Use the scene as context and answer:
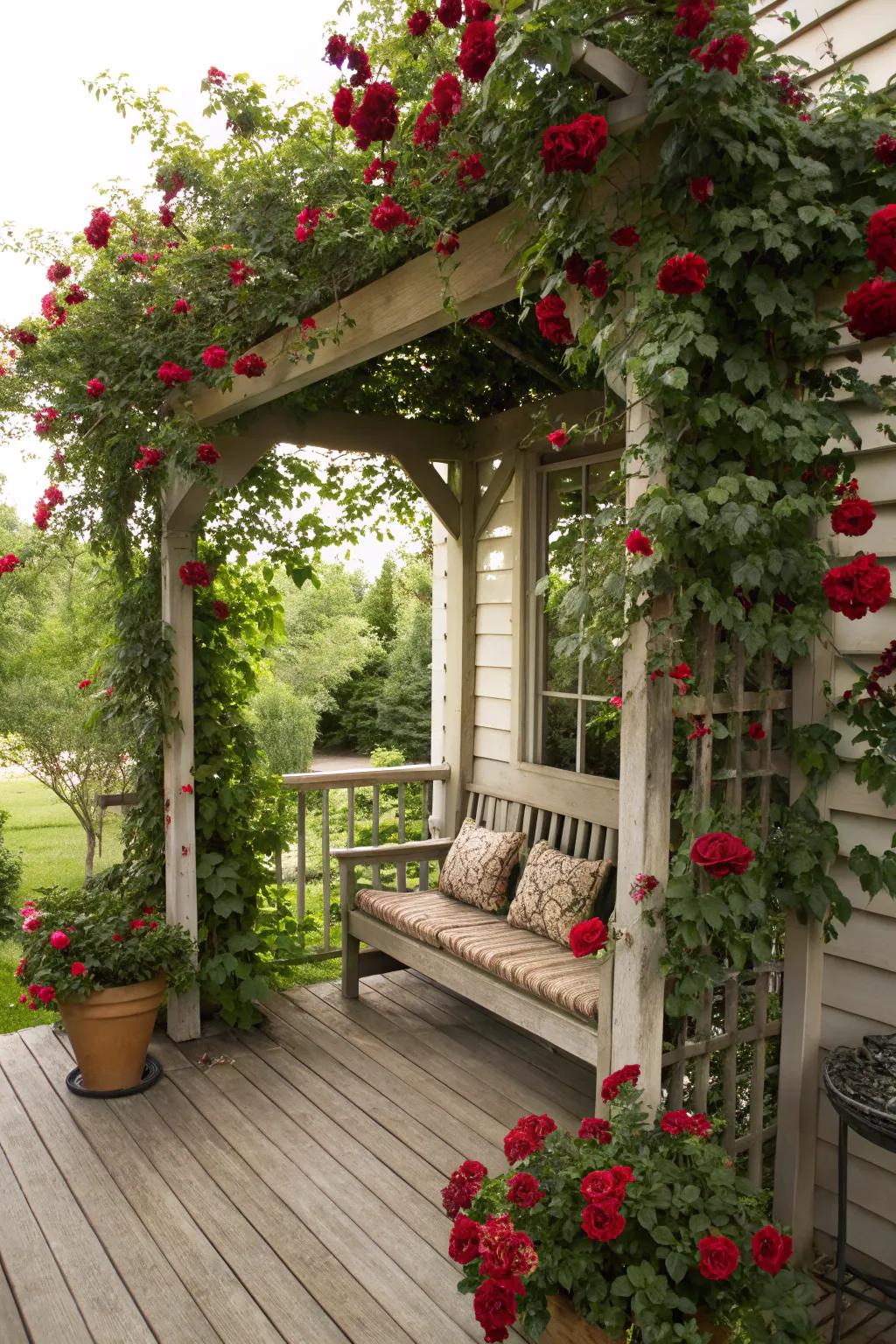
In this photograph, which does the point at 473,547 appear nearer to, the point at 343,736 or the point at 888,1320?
the point at 888,1320

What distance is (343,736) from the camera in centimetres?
1395

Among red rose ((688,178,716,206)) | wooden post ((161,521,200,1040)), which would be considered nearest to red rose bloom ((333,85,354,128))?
red rose ((688,178,716,206))

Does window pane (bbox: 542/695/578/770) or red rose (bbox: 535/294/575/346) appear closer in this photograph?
red rose (bbox: 535/294/575/346)

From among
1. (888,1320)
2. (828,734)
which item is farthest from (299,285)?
(888,1320)

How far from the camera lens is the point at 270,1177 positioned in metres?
2.88

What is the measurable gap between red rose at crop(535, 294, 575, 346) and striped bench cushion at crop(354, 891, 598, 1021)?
1.81 m

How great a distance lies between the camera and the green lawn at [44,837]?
845 cm

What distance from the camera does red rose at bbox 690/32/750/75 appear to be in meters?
1.74

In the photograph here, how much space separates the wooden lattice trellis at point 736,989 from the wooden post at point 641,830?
0.08 meters

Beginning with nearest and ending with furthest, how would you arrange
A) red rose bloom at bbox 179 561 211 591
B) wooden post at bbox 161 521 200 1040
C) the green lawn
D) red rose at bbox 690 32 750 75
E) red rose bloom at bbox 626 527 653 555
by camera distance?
red rose at bbox 690 32 750 75, red rose bloom at bbox 626 527 653 555, red rose bloom at bbox 179 561 211 591, wooden post at bbox 161 521 200 1040, the green lawn

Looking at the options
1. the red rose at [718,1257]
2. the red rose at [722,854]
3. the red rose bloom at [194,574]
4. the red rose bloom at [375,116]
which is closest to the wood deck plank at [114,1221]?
the red rose at [718,1257]

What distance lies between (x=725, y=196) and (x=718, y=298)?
0.19m

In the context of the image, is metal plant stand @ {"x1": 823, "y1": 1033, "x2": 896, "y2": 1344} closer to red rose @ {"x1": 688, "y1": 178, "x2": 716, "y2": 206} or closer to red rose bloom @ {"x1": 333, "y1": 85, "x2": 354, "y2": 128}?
red rose @ {"x1": 688, "y1": 178, "x2": 716, "y2": 206}

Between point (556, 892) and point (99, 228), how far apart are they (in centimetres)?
266
